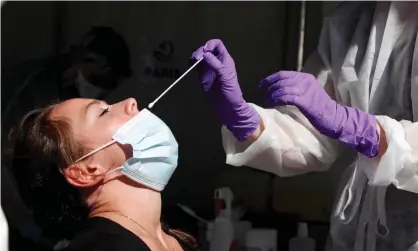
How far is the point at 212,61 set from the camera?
1204mm

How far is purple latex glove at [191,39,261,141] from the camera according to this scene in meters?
1.22

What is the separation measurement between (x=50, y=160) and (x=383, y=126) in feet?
2.10

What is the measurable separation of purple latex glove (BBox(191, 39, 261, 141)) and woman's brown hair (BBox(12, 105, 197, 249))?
0.91ft

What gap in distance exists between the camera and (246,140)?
140 cm

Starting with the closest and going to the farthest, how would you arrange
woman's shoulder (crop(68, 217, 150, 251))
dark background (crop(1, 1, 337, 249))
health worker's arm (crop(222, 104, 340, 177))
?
woman's shoulder (crop(68, 217, 150, 251))
health worker's arm (crop(222, 104, 340, 177))
dark background (crop(1, 1, 337, 249))

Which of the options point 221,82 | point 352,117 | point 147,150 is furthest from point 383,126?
point 147,150

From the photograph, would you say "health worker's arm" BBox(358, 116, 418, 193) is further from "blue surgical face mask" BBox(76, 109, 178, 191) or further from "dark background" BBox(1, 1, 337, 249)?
"dark background" BBox(1, 1, 337, 249)

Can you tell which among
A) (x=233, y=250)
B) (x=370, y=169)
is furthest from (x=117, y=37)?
(x=370, y=169)

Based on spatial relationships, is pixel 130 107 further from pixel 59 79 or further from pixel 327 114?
pixel 59 79

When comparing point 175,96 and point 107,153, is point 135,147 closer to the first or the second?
point 107,153

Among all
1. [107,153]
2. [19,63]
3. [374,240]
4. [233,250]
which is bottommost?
[233,250]

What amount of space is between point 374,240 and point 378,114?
27cm

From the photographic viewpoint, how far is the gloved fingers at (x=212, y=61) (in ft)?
3.95

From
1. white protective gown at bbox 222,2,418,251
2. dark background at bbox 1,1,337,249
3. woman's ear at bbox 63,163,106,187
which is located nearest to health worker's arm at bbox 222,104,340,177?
white protective gown at bbox 222,2,418,251
